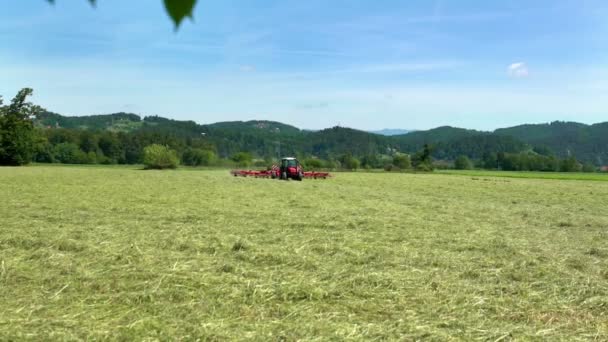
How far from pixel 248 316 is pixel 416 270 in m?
1.98

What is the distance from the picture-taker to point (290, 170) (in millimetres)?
24109

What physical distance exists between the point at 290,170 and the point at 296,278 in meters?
19.5

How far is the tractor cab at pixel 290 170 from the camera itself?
78.7 ft

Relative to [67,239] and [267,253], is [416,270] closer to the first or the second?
[267,253]

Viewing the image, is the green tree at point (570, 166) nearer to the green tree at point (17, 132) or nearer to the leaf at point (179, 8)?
the green tree at point (17, 132)

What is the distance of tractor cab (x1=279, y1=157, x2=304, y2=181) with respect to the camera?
23984 mm

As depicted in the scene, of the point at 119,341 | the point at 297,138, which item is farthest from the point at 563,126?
the point at 119,341

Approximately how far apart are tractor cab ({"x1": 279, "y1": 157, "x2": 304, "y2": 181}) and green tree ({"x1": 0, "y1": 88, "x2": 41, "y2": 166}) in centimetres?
2919

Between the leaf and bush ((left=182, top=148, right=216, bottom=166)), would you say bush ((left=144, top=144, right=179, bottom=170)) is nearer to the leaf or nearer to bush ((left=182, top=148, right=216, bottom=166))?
bush ((left=182, top=148, right=216, bottom=166))

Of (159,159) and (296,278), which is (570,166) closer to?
(159,159)

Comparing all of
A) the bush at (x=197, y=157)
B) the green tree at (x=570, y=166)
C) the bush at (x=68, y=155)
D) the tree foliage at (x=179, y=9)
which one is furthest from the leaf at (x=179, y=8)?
the green tree at (x=570, y=166)

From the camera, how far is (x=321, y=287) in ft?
14.2

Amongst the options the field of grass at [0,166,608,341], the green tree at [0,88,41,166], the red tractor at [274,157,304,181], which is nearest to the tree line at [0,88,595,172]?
the green tree at [0,88,41,166]

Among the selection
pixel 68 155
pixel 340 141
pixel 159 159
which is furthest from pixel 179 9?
pixel 340 141
